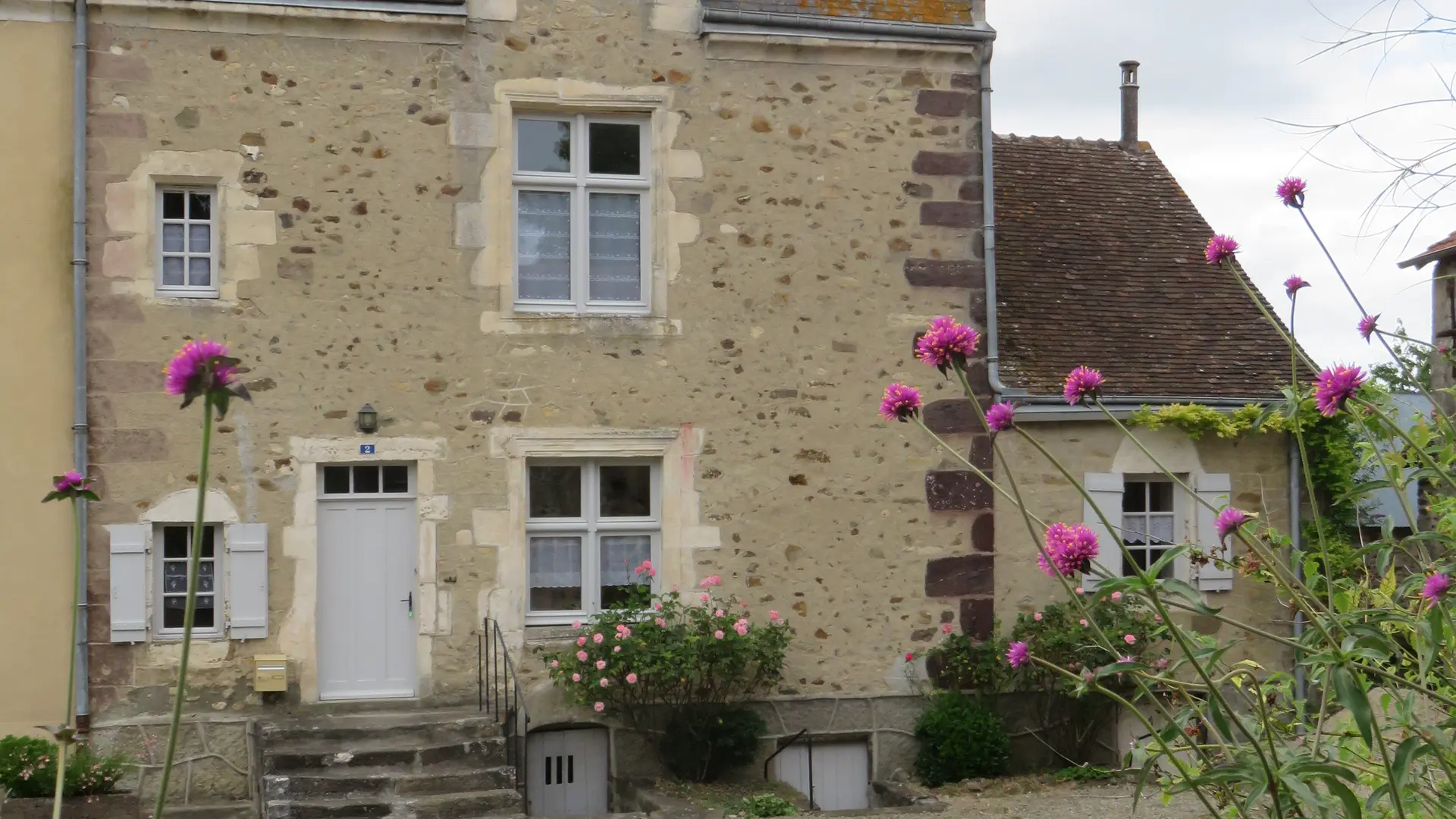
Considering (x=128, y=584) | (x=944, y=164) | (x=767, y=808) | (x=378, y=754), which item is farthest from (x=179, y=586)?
(x=944, y=164)

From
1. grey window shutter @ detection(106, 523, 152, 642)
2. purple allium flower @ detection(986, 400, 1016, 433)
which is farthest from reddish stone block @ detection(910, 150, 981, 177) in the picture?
purple allium flower @ detection(986, 400, 1016, 433)

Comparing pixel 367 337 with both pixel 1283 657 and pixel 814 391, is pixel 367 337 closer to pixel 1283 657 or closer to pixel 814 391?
pixel 814 391

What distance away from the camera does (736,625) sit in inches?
403

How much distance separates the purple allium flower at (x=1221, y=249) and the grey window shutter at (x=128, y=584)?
7828 millimetres

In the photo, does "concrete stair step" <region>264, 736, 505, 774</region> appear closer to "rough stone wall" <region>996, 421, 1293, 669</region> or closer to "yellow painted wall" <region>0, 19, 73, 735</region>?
"yellow painted wall" <region>0, 19, 73, 735</region>

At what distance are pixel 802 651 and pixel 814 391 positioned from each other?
1900 millimetres

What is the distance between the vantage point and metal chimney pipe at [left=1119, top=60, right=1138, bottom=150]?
1524cm

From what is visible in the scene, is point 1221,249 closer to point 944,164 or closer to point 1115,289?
point 944,164

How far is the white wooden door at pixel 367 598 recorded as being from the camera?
10312 millimetres

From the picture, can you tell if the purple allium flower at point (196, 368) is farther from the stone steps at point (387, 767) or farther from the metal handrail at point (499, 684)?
the metal handrail at point (499, 684)

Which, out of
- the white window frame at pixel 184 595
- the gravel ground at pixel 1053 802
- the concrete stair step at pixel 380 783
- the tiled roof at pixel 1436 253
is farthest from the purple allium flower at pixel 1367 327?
the tiled roof at pixel 1436 253

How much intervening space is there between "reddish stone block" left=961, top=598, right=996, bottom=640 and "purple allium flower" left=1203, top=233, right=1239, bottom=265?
712 cm

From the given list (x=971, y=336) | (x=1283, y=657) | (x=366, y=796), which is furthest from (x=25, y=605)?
(x=1283, y=657)

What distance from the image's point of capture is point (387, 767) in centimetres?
935
